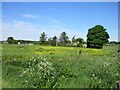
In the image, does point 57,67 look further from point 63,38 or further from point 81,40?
point 81,40

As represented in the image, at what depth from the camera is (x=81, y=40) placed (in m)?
6.04

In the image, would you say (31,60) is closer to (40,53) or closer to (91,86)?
(40,53)

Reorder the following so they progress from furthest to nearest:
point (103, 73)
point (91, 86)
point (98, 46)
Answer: point (98, 46) < point (103, 73) < point (91, 86)

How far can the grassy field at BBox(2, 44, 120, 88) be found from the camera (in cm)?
522

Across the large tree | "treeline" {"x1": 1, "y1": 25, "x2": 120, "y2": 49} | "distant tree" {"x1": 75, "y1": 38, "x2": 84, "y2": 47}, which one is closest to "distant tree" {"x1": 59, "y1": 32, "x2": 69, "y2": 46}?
"treeline" {"x1": 1, "y1": 25, "x2": 120, "y2": 49}

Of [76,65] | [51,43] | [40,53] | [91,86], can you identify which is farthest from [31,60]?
[91,86]

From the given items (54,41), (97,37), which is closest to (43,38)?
(54,41)

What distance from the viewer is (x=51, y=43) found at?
5.91 metres

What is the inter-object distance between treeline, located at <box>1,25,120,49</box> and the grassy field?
0.40 feet

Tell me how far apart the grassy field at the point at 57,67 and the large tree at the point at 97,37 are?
0.16 meters

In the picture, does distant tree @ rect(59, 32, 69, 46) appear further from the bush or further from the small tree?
the bush

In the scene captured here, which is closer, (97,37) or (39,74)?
(39,74)

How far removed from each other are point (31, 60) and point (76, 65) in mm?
1066

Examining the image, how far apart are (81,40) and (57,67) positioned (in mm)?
988
